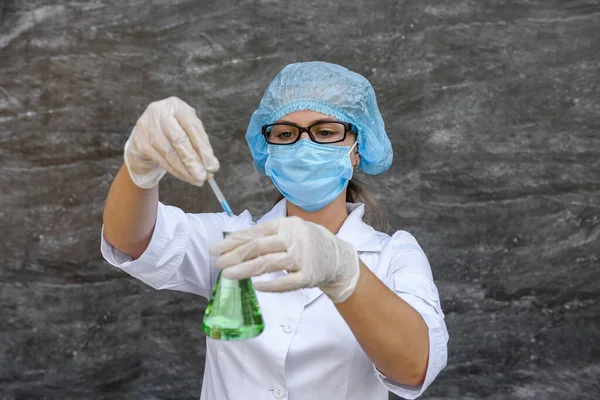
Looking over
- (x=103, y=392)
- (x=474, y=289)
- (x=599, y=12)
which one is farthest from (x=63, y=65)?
(x=599, y=12)

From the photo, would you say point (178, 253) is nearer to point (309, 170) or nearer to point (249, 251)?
point (309, 170)

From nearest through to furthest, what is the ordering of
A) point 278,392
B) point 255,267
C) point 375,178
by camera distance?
point 255,267, point 278,392, point 375,178

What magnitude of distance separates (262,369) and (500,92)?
144 cm

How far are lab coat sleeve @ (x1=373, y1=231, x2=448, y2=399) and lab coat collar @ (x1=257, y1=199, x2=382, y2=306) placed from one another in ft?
0.20

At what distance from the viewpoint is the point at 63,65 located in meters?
2.69

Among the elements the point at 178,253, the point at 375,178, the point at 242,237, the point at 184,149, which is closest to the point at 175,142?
the point at 184,149

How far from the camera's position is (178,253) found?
64.9 inches

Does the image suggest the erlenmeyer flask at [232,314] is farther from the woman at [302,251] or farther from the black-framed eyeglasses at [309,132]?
the black-framed eyeglasses at [309,132]

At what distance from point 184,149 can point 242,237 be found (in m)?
0.20

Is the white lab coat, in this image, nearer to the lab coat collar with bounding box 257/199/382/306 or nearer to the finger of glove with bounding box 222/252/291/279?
the lab coat collar with bounding box 257/199/382/306

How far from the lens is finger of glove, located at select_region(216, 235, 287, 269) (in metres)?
1.19

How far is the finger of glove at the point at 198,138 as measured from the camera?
1307mm

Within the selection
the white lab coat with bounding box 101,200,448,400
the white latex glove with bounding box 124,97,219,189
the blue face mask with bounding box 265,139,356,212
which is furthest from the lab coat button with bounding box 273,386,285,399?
the white latex glove with bounding box 124,97,219,189

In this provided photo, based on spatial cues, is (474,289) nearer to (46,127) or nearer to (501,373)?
(501,373)
